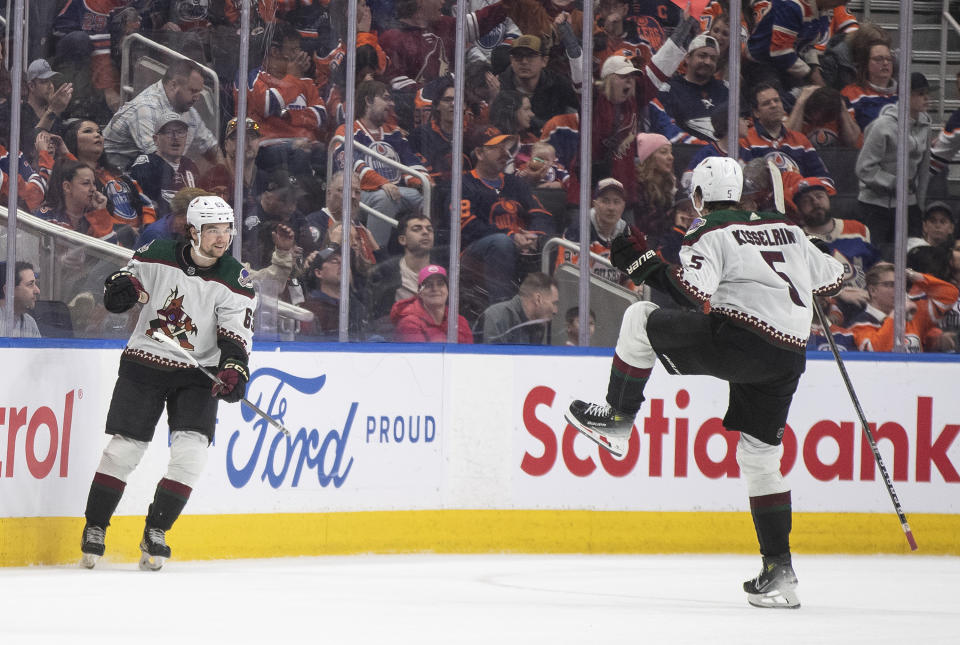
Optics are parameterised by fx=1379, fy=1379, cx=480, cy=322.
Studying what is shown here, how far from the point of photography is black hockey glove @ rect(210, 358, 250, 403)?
14.8 ft

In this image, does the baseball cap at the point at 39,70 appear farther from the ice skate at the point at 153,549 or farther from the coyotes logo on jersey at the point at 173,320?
the ice skate at the point at 153,549

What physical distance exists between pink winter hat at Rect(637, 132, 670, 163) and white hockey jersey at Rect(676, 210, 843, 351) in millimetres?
2016

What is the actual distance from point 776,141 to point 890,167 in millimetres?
519

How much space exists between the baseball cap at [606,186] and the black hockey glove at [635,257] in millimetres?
2004

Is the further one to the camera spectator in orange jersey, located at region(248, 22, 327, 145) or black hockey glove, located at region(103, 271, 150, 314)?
spectator in orange jersey, located at region(248, 22, 327, 145)

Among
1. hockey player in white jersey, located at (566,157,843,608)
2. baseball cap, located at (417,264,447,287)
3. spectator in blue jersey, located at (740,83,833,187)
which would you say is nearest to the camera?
hockey player in white jersey, located at (566,157,843,608)

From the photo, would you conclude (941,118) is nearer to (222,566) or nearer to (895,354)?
(895,354)

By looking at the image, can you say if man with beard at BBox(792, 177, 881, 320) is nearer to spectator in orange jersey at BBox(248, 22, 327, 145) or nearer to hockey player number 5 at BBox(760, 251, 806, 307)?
hockey player number 5 at BBox(760, 251, 806, 307)

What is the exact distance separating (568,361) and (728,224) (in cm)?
186

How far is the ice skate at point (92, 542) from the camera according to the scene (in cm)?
455

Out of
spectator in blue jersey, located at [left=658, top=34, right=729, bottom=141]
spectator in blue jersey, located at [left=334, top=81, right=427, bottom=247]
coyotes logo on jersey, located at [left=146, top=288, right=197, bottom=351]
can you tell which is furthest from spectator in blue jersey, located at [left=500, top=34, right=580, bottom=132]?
coyotes logo on jersey, located at [left=146, top=288, right=197, bottom=351]

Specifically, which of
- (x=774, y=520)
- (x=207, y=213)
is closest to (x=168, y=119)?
(x=207, y=213)

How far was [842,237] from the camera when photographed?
6.10m

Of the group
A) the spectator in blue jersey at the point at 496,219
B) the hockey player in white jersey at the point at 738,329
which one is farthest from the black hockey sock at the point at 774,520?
the spectator in blue jersey at the point at 496,219
